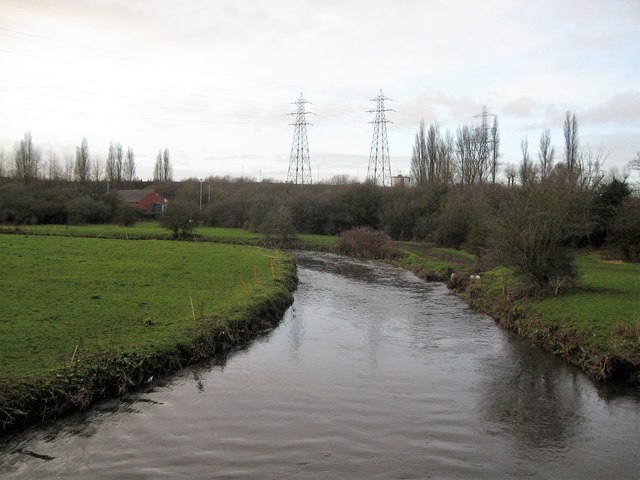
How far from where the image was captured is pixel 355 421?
1150cm

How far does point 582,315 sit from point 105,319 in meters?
16.0

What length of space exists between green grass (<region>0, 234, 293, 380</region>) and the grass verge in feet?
0.11

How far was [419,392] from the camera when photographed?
13469mm

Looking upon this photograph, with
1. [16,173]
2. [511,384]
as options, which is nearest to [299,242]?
[511,384]

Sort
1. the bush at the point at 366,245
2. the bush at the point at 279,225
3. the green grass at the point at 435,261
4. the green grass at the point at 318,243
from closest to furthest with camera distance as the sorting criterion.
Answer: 1. the green grass at the point at 435,261
2. the bush at the point at 366,245
3. the green grass at the point at 318,243
4. the bush at the point at 279,225

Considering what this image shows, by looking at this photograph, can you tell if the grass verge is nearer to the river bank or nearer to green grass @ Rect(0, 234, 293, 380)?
green grass @ Rect(0, 234, 293, 380)

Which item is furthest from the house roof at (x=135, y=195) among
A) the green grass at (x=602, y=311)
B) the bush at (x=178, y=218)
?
the green grass at (x=602, y=311)

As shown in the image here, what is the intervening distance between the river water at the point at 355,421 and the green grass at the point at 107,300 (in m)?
1.88

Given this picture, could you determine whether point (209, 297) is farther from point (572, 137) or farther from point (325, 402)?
point (572, 137)

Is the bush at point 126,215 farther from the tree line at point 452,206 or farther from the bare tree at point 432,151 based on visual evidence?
the bare tree at point 432,151

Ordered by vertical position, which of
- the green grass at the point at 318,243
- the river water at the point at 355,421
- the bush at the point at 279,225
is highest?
the bush at the point at 279,225

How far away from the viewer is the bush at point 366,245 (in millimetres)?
49469

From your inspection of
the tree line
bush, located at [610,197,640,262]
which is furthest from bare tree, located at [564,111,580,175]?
bush, located at [610,197,640,262]

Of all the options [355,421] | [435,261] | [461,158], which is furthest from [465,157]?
[355,421]
